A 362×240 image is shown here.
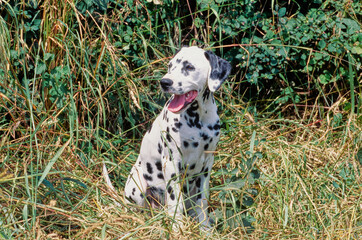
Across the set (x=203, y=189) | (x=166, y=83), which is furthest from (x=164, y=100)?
(x=166, y=83)

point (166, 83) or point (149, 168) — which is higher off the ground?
point (166, 83)

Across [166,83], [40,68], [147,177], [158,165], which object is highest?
[166,83]

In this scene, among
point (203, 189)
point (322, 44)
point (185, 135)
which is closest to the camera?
point (185, 135)

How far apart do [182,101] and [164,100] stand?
4.35 feet

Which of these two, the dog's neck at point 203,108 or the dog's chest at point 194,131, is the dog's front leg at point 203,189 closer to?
the dog's chest at point 194,131

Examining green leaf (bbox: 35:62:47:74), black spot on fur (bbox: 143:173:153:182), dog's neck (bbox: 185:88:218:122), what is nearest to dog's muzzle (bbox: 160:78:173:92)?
dog's neck (bbox: 185:88:218:122)

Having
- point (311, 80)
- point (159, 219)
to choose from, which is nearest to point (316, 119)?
point (311, 80)

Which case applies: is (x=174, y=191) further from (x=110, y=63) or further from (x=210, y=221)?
(x=110, y=63)

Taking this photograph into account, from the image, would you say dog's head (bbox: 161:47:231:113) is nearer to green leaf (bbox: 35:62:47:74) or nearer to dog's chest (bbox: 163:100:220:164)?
dog's chest (bbox: 163:100:220:164)

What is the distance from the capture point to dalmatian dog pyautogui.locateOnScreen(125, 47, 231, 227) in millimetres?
3111

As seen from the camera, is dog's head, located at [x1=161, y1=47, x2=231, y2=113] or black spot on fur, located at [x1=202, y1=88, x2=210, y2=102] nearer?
dog's head, located at [x1=161, y1=47, x2=231, y2=113]

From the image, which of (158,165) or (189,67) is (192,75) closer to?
(189,67)

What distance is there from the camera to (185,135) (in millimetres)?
3223

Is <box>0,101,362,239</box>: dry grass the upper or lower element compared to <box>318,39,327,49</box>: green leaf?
lower
